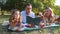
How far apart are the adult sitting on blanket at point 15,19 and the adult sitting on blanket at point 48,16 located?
23 cm

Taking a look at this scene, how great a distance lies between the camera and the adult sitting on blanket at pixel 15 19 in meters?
1.74

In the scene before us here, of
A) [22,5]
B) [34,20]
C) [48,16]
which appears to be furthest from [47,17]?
[22,5]

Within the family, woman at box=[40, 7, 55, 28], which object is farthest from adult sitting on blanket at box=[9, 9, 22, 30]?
woman at box=[40, 7, 55, 28]

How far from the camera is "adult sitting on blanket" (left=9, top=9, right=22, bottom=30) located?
5.72 ft

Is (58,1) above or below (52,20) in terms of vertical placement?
above

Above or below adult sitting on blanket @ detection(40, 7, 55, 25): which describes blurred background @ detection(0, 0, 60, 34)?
above

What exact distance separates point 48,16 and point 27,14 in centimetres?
22

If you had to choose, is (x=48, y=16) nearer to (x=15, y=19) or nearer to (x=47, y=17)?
(x=47, y=17)

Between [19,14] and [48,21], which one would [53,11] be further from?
[19,14]

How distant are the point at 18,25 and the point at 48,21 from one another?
1.03ft

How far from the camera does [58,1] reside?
1791 mm

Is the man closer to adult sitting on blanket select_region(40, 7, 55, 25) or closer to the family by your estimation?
the family

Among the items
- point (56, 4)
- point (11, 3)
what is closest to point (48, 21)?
point (56, 4)

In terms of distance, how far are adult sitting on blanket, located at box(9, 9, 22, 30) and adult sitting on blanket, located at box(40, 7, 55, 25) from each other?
23 cm
